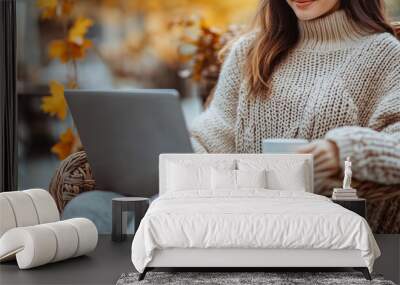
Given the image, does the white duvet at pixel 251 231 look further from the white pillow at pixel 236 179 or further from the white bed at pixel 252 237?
the white pillow at pixel 236 179

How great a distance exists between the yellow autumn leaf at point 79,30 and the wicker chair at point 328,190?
3.31 ft

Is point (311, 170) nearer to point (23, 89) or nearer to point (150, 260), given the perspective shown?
point (150, 260)

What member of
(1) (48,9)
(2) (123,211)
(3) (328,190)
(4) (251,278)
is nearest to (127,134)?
(2) (123,211)

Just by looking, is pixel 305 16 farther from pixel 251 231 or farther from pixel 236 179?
pixel 251 231

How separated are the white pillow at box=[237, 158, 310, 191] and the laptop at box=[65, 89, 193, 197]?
61 centimetres

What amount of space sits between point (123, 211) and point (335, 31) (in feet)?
7.61

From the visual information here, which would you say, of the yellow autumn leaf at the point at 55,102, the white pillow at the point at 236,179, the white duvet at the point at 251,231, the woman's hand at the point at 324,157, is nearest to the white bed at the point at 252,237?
the white duvet at the point at 251,231

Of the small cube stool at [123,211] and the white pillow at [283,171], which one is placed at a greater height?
the white pillow at [283,171]

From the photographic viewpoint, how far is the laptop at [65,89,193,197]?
6.20 m

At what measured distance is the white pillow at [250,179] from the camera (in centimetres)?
568

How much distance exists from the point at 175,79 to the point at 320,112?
1297mm

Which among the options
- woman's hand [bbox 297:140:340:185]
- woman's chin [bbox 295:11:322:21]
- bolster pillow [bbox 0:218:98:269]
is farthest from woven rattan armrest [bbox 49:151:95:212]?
woman's chin [bbox 295:11:322:21]

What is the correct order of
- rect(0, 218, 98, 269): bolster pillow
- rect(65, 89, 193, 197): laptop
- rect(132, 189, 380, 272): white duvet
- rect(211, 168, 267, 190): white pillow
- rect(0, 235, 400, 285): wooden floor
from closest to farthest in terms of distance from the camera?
1. rect(132, 189, 380, 272): white duvet
2. rect(0, 235, 400, 285): wooden floor
3. rect(0, 218, 98, 269): bolster pillow
4. rect(211, 168, 267, 190): white pillow
5. rect(65, 89, 193, 197): laptop

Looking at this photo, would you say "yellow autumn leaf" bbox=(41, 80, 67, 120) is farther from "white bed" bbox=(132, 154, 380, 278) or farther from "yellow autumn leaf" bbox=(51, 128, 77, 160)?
"white bed" bbox=(132, 154, 380, 278)
